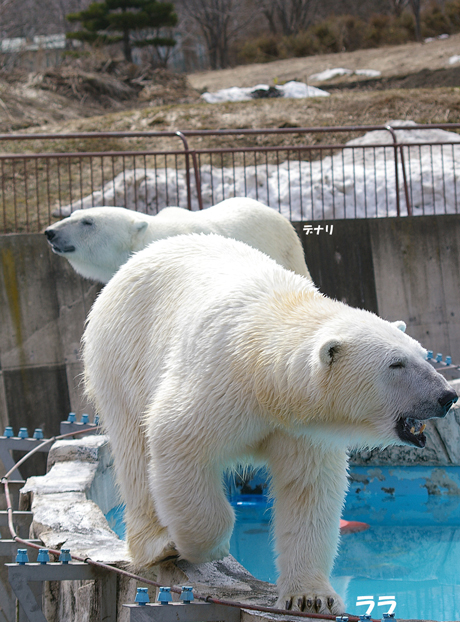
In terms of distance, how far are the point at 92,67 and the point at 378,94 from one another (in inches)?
282

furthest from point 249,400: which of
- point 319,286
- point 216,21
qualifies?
point 216,21

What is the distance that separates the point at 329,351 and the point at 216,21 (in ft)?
77.3

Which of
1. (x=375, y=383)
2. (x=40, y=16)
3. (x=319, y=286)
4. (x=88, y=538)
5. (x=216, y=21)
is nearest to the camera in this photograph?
(x=375, y=383)

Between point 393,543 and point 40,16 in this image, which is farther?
point 40,16

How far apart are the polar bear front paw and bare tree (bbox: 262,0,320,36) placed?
23.7 meters

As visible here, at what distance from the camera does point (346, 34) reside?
22.2m

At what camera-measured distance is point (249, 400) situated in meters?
2.28

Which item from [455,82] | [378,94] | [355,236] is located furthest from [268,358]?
[455,82]

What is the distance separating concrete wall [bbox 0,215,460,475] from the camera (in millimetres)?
6758

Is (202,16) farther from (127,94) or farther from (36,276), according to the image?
(36,276)

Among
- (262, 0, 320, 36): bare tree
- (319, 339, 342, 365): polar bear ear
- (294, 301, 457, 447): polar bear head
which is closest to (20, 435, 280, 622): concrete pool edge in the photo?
(294, 301, 457, 447): polar bear head

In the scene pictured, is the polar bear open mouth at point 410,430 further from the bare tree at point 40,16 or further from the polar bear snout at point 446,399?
the bare tree at point 40,16

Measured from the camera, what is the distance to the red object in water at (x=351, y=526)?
4.43 m

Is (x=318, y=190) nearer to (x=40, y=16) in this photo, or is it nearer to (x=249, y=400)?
(x=249, y=400)
